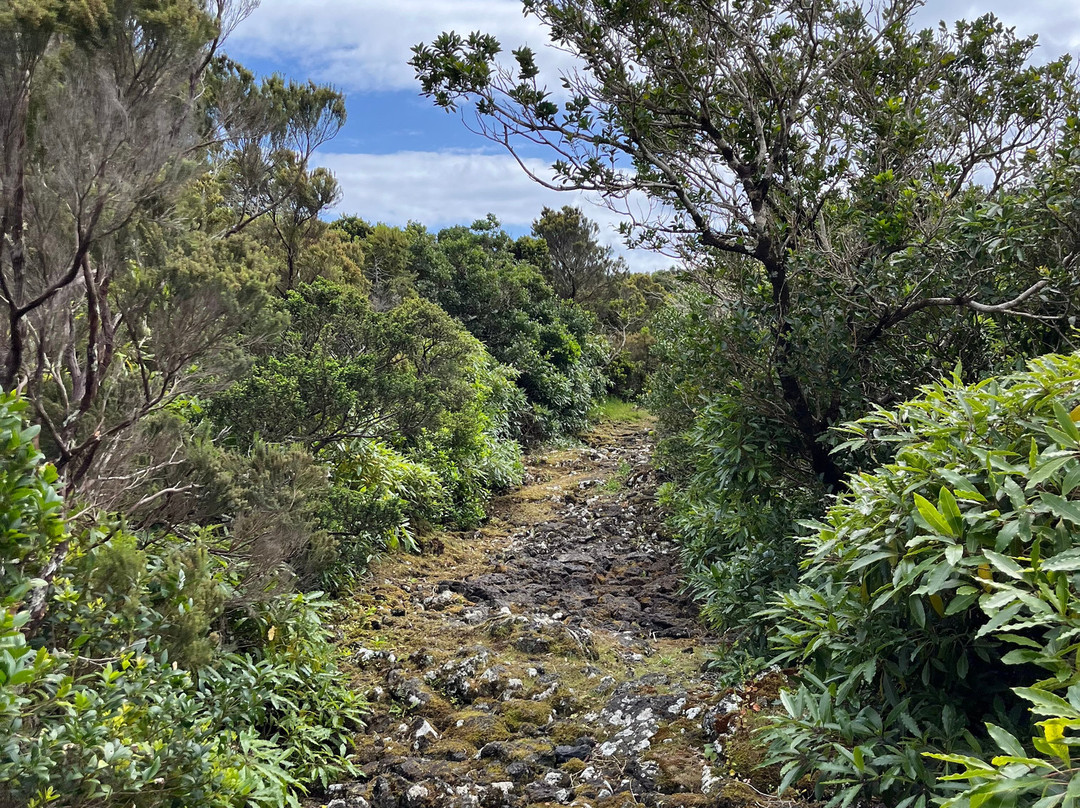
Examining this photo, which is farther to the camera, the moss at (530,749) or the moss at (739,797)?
the moss at (530,749)

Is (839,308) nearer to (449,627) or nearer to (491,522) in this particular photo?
(449,627)

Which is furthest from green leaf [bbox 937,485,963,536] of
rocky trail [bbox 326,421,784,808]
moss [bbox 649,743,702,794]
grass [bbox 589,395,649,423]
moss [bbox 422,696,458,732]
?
grass [bbox 589,395,649,423]

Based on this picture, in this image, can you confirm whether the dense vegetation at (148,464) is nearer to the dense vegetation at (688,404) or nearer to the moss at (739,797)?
the dense vegetation at (688,404)

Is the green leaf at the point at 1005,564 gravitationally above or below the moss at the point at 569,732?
above

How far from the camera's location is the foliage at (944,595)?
6.79 feet

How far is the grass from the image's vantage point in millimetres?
17661

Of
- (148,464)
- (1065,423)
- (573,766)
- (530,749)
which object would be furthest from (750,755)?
(148,464)

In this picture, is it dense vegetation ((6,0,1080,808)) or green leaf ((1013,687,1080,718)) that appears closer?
green leaf ((1013,687,1080,718))

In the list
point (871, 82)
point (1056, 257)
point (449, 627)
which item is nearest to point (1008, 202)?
point (1056, 257)

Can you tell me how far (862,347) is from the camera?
4.95 meters

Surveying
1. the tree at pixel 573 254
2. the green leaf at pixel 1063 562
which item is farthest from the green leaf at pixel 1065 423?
the tree at pixel 573 254

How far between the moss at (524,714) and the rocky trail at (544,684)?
0.04 ft

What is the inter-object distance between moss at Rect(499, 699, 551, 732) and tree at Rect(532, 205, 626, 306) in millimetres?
19861

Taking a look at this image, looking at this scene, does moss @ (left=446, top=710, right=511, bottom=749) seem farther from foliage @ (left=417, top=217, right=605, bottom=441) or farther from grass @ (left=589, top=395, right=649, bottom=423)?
grass @ (left=589, top=395, right=649, bottom=423)
